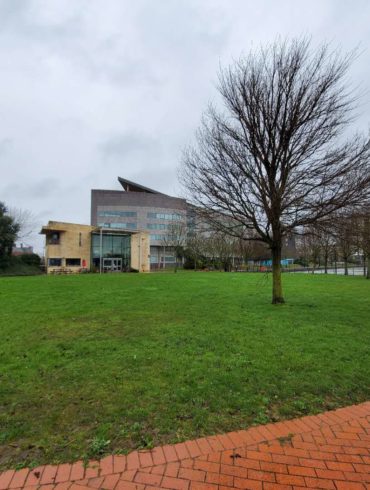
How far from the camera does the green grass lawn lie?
2.99 meters

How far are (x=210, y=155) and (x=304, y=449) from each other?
29.0ft

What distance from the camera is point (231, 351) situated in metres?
5.42

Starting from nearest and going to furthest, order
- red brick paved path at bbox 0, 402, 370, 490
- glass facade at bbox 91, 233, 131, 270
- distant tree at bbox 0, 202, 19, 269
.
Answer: red brick paved path at bbox 0, 402, 370, 490, distant tree at bbox 0, 202, 19, 269, glass facade at bbox 91, 233, 131, 270

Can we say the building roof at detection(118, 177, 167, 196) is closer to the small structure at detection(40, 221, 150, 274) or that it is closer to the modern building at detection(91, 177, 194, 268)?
the modern building at detection(91, 177, 194, 268)

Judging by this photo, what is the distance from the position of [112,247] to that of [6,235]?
14270mm

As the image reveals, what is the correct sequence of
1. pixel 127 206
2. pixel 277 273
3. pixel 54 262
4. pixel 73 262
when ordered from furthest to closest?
pixel 127 206, pixel 73 262, pixel 54 262, pixel 277 273

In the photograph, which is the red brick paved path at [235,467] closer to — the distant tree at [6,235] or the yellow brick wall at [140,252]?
the distant tree at [6,235]

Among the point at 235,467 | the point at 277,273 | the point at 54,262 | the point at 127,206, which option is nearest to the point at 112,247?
the point at 54,262

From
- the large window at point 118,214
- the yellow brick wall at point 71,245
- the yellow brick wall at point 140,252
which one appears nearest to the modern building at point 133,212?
the large window at point 118,214

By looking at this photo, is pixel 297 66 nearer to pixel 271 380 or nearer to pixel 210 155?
pixel 210 155

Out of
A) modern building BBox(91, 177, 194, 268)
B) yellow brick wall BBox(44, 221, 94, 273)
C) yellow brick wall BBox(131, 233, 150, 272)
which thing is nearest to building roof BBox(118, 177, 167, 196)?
modern building BBox(91, 177, 194, 268)

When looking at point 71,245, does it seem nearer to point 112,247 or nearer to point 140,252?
point 112,247

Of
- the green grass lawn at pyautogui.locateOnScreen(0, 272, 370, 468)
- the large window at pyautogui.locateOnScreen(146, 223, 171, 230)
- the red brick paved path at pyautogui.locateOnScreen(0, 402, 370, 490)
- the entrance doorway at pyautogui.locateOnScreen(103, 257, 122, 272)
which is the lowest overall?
the red brick paved path at pyautogui.locateOnScreen(0, 402, 370, 490)

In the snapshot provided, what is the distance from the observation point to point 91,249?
47.2 metres
